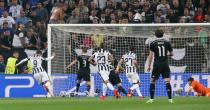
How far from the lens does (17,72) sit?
27.7 meters

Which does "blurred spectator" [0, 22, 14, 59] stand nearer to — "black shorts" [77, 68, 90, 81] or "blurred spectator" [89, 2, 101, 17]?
"black shorts" [77, 68, 90, 81]

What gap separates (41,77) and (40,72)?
0.27 metres

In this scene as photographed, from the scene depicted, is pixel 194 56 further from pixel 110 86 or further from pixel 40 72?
pixel 40 72

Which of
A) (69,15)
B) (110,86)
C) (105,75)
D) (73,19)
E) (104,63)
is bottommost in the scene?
(110,86)

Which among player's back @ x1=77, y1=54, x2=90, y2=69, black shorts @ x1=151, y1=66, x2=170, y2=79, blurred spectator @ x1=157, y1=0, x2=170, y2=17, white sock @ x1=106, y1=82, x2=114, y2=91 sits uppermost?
blurred spectator @ x1=157, y1=0, x2=170, y2=17

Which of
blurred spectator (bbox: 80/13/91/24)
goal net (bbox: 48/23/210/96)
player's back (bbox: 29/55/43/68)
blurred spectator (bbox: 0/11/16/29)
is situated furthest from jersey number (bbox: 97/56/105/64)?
blurred spectator (bbox: 0/11/16/29)

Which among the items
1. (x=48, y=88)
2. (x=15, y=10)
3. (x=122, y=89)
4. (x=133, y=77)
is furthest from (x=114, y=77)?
(x=15, y=10)

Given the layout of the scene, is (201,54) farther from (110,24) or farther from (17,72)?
(17,72)

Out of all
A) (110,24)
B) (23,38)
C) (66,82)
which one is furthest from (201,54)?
(23,38)

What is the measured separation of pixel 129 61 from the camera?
2595 centimetres

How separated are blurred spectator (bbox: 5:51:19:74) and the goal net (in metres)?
1.43

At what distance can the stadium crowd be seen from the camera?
92.4ft

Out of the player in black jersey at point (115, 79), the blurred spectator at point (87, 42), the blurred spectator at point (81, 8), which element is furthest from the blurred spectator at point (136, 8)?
the player in black jersey at point (115, 79)

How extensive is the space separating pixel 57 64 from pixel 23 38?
6.95ft
